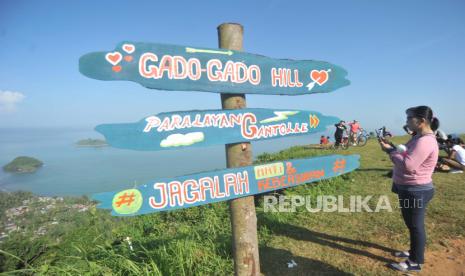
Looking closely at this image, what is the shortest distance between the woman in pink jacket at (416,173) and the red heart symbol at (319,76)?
1071 millimetres

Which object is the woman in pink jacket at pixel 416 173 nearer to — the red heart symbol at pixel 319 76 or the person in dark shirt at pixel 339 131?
the red heart symbol at pixel 319 76

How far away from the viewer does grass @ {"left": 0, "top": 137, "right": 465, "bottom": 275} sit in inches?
121

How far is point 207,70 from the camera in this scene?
2117 millimetres

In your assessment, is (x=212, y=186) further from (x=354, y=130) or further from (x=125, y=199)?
(x=354, y=130)

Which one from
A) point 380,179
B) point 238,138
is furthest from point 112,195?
point 380,179

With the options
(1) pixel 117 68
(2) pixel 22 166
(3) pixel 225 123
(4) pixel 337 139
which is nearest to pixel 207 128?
(3) pixel 225 123

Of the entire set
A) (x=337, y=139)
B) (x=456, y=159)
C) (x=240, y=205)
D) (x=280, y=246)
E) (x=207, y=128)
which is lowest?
(x=280, y=246)

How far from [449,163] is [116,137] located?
925 centimetres

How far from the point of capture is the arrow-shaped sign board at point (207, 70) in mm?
1812

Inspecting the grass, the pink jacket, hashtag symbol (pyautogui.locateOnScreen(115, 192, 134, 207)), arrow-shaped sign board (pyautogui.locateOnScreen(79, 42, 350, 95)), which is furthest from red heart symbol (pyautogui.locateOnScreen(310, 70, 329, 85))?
the grass

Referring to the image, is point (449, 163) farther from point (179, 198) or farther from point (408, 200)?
point (179, 198)

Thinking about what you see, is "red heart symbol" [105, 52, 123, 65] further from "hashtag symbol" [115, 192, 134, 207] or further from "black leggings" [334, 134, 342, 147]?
"black leggings" [334, 134, 342, 147]

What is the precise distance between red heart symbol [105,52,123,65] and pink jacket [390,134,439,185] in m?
2.95

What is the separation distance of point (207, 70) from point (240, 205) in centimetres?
127
